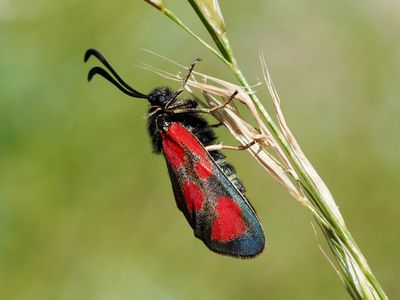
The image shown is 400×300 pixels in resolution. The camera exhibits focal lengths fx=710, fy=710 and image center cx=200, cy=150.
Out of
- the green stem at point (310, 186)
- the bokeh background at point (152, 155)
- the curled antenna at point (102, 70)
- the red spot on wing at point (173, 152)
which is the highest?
the bokeh background at point (152, 155)

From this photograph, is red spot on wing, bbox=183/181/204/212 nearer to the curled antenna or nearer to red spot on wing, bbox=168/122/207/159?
red spot on wing, bbox=168/122/207/159

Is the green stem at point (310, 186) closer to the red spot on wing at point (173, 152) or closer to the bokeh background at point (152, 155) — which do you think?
the red spot on wing at point (173, 152)

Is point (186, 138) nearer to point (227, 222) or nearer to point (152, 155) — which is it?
point (227, 222)

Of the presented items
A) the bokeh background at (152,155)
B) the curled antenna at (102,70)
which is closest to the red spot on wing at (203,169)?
the curled antenna at (102,70)

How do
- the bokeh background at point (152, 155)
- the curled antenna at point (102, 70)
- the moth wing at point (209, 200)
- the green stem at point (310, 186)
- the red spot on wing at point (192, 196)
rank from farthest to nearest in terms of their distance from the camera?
the bokeh background at point (152, 155)
the red spot on wing at point (192, 196)
the moth wing at point (209, 200)
the curled antenna at point (102, 70)
the green stem at point (310, 186)

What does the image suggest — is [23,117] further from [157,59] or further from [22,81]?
[157,59]

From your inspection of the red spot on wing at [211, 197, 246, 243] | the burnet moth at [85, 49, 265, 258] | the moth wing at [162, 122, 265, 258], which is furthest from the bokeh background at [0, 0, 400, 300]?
the red spot on wing at [211, 197, 246, 243]
